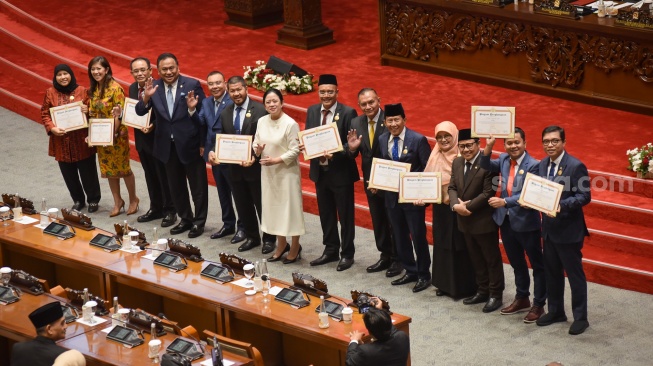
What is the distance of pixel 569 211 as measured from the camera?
8461 mm

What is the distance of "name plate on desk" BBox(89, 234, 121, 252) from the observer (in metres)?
9.45

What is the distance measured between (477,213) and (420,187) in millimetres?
495


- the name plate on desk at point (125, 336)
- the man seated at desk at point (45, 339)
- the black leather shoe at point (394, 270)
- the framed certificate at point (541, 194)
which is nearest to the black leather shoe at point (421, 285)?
the black leather shoe at point (394, 270)

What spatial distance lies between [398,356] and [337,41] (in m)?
8.40

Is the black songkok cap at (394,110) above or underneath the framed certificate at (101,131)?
above

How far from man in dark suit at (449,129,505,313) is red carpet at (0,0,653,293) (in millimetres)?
929

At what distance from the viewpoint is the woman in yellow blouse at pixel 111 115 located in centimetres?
1097

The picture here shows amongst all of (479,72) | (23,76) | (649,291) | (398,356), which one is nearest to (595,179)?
(649,291)

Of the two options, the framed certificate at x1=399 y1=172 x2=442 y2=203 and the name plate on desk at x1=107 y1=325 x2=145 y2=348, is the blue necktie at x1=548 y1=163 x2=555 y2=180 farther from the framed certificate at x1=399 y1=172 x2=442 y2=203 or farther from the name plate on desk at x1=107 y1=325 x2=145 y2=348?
the name plate on desk at x1=107 y1=325 x2=145 y2=348

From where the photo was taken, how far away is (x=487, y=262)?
→ 9203 millimetres

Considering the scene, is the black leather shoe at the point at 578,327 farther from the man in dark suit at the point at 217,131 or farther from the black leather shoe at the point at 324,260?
the man in dark suit at the point at 217,131

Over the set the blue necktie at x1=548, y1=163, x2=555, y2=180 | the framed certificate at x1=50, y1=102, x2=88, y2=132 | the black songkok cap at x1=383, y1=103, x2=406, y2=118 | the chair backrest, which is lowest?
the chair backrest

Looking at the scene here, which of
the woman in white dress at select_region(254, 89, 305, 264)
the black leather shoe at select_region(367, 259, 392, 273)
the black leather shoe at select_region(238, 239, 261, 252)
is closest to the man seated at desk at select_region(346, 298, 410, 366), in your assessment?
the black leather shoe at select_region(367, 259, 392, 273)

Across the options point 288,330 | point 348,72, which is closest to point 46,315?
point 288,330
